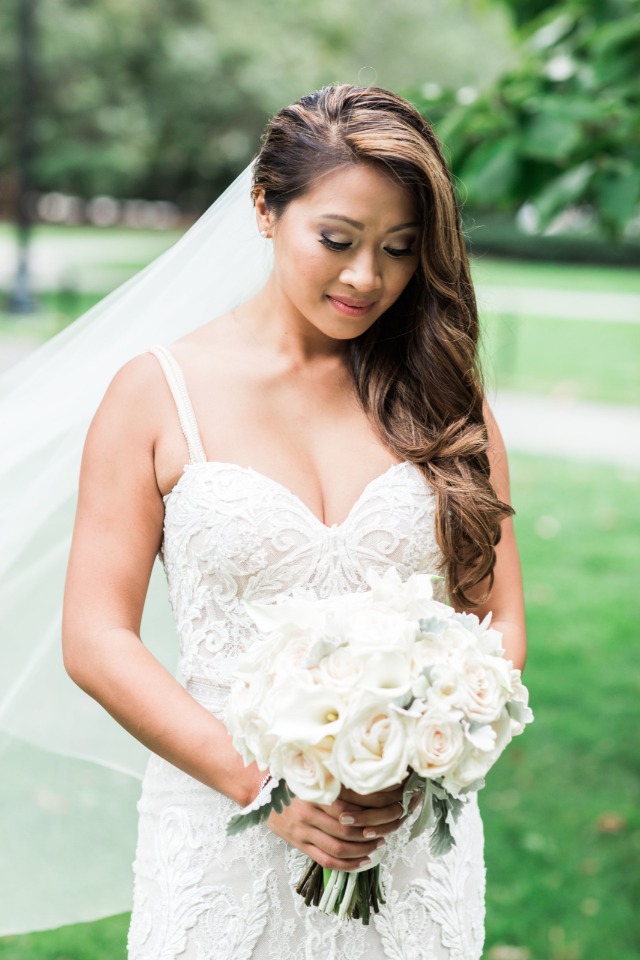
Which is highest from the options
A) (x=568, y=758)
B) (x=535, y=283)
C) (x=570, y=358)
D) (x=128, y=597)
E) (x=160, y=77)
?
(x=128, y=597)

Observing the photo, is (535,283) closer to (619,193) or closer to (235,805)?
(619,193)

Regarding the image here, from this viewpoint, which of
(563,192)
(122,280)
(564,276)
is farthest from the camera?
(564,276)

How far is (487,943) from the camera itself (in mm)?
4406

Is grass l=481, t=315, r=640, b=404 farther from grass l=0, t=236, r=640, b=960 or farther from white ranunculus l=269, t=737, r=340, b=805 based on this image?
white ranunculus l=269, t=737, r=340, b=805

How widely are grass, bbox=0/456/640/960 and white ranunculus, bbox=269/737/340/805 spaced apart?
107 inches

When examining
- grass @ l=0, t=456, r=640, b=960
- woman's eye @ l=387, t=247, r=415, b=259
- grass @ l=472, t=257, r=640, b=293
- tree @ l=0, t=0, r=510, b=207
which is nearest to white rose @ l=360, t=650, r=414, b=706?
woman's eye @ l=387, t=247, r=415, b=259

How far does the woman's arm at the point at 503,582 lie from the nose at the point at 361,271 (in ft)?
1.77

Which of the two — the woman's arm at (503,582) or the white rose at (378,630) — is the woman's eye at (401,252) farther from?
the white rose at (378,630)

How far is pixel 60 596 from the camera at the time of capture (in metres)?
3.04

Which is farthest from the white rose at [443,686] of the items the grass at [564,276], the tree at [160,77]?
the tree at [160,77]

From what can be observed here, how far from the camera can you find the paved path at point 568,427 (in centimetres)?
1189

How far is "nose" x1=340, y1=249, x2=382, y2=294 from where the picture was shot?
246cm

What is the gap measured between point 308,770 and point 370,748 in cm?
12

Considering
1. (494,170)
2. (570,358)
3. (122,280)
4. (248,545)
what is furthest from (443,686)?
(122,280)
